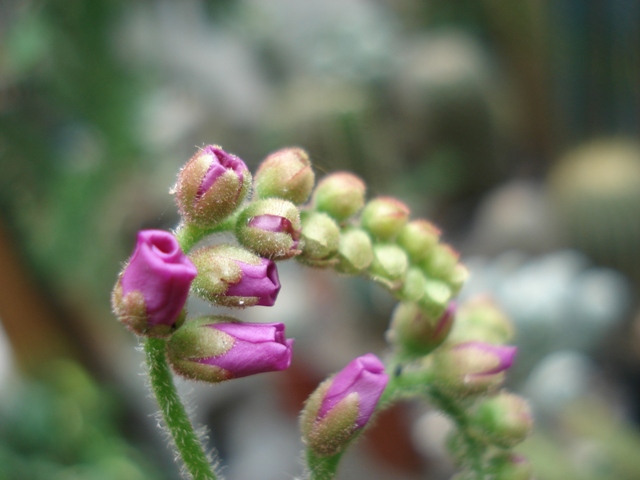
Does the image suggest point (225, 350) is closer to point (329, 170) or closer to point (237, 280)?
point (237, 280)

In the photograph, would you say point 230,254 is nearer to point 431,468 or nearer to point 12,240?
point 431,468

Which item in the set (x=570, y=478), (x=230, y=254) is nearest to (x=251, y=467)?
(x=570, y=478)

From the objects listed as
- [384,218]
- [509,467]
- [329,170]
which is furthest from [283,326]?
[329,170]

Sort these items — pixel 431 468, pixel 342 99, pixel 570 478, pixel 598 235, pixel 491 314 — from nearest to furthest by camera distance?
pixel 491 314, pixel 570 478, pixel 431 468, pixel 598 235, pixel 342 99

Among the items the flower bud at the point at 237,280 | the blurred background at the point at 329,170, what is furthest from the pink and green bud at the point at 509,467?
the blurred background at the point at 329,170

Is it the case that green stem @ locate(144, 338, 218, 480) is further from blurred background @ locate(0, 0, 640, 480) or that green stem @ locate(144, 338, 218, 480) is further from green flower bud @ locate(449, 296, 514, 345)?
blurred background @ locate(0, 0, 640, 480)

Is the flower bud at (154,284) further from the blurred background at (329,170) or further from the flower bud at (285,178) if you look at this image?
the blurred background at (329,170)

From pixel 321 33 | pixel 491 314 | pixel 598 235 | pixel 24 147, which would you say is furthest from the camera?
pixel 321 33
